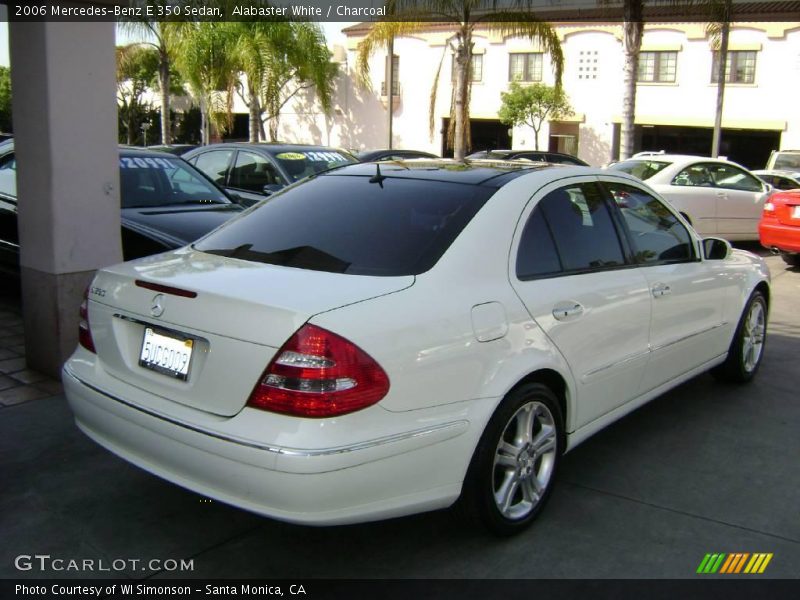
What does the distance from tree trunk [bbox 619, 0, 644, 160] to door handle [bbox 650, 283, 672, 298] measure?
14076 mm

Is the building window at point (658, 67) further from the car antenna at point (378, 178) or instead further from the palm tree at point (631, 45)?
the car antenna at point (378, 178)

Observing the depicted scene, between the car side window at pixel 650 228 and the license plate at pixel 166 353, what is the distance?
8.12 ft

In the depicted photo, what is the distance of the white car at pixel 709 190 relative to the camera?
12188 mm

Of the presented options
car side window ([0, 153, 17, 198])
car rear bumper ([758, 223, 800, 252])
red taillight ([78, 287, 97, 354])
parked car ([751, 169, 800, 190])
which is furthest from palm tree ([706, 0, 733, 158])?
red taillight ([78, 287, 97, 354])

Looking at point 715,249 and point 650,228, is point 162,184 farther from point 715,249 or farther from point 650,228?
point 715,249

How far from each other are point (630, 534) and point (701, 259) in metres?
2.08

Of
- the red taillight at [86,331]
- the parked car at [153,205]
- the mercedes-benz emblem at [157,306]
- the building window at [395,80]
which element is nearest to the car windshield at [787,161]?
the parked car at [153,205]

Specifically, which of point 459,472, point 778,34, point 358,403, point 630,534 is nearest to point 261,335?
point 358,403

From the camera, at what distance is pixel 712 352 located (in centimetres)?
515

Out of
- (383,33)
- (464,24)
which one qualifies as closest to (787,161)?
(464,24)

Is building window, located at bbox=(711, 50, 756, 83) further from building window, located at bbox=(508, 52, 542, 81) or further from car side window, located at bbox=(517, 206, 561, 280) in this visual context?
car side window, located at bbox=(517, 206, 561, 280)

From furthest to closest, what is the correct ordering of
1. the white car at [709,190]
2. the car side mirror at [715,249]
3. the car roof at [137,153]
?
the white car at [709,190]
the car roof at [137,153]
the car side mirror at [715,249]

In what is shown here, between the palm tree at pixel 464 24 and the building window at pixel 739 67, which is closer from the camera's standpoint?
the palm tree at pixel 464 24

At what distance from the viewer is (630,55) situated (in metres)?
17.7
